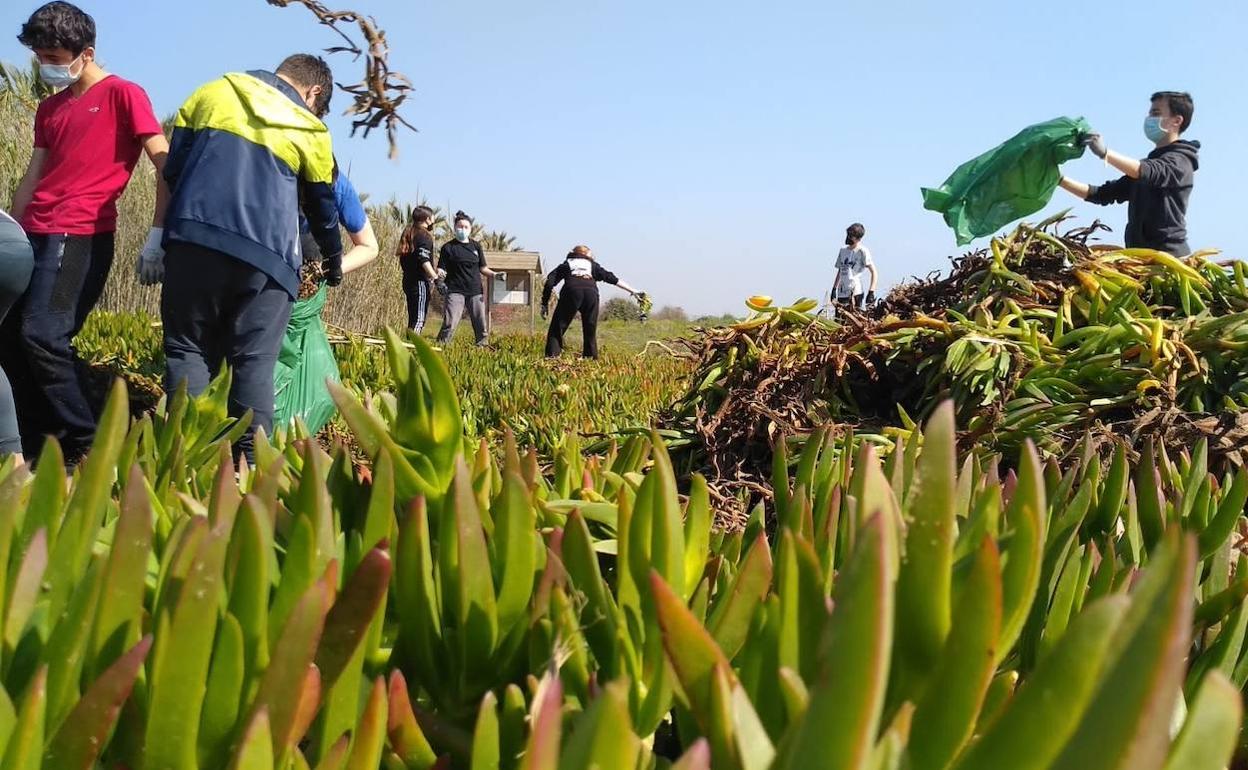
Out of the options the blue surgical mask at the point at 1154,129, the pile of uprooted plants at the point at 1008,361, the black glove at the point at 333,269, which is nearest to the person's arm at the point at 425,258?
the black glove at the point at 333,269

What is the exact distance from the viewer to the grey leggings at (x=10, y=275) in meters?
1.95

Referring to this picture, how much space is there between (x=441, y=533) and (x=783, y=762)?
388 mm

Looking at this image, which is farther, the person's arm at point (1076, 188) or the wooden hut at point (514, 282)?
the wooden hut at point (514, 282)

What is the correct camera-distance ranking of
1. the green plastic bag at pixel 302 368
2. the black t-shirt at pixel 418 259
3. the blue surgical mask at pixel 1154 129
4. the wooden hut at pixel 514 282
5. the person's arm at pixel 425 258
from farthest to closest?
the wooden hut at pixel 514 282
the black t-shirt at pixel 418 259
the person's arm at pixel 425 258
the blue surgical mask at pixel 1154 129
the green plastic bag at pixel 302 368

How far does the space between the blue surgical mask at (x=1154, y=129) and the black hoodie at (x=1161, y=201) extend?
484 mm

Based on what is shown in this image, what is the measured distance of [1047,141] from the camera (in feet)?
12.6

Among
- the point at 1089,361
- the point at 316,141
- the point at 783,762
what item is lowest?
the point at 783,762

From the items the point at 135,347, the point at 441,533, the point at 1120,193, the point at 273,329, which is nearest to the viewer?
the point at 441,533

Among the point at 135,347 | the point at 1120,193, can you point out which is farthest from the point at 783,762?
the point at 135,347

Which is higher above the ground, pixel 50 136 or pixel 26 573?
pixel 50 136

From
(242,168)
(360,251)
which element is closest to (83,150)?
(242,168)

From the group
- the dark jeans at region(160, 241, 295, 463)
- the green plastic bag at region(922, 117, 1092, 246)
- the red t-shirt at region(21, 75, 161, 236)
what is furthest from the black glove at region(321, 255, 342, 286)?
the green plastic bag at region(922, 117, 1092, 246)

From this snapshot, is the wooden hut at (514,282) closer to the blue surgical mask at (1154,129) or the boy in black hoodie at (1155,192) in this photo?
the blue surgical mask at (1154,129)

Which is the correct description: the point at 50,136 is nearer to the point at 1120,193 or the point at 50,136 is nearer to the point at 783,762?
the point at 783,762
